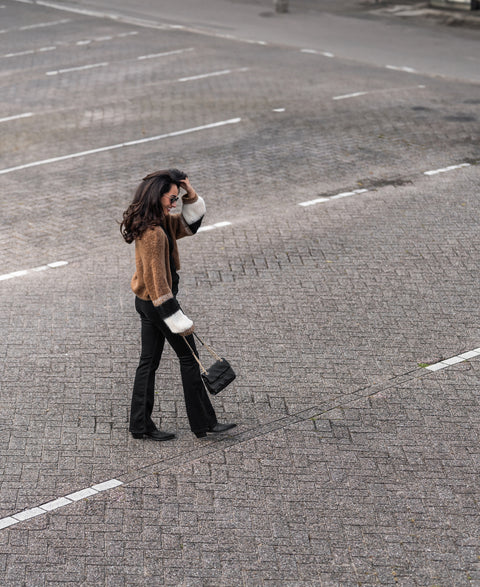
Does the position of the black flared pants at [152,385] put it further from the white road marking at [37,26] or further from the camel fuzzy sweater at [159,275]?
the white road marking at [37,26]

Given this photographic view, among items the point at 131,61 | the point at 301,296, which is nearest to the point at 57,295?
A: the point at 301,296

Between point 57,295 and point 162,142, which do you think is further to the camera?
point 162,142

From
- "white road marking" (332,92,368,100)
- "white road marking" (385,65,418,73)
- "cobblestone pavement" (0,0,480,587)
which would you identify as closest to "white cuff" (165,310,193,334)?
"cobblestone pavement" (0,0,480,587)

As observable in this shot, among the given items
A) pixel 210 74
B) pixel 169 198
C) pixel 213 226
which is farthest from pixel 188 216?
pixel 210 74

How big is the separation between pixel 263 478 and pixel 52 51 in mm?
18585

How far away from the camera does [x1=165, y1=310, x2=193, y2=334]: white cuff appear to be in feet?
20.4

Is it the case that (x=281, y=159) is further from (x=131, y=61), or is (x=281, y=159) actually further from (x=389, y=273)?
(x=131, y=61)

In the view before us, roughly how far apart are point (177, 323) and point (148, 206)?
2.89 feet

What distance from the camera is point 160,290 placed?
6.18 metres

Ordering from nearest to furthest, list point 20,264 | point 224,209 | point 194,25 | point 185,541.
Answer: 1. point 185,541
2. point 20,264
3. point 224,209
4. point 194,25

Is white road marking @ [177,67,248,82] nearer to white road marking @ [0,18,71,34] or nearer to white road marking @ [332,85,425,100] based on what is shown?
white road marking @ [332,85,425,100]

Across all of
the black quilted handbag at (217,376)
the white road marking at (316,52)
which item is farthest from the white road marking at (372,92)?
the black quilted handbag at (217,376)

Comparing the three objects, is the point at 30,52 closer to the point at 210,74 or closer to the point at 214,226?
the point at 210,74

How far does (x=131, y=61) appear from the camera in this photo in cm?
2102
